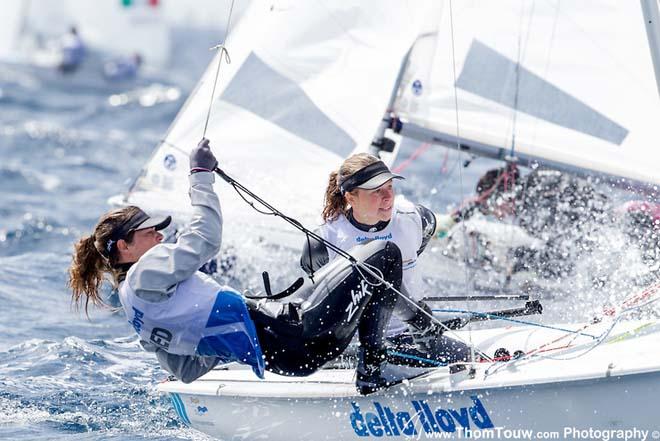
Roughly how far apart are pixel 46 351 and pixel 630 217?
114 inches

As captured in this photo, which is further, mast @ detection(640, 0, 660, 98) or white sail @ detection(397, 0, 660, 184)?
white sail @ detection(397, 0, 660, 184)

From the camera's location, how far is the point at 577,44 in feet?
17.3

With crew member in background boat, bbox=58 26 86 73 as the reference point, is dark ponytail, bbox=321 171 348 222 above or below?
below

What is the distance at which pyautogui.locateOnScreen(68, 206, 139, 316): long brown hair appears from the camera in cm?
321

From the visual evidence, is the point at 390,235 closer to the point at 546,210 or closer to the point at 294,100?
the point at 294,100

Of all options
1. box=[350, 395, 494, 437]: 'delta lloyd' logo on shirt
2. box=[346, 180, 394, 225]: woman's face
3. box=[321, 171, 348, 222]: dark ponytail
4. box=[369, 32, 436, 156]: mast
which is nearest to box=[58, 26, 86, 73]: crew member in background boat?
box=[369, 32, 436, 156]: mast

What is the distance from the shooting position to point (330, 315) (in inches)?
129

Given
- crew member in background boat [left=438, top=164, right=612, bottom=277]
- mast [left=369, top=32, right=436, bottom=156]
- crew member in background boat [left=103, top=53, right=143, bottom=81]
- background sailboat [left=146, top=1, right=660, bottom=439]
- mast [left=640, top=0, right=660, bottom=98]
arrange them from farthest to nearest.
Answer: crew member in background boat [left=103, top=53, right=143, bottom=81]
crew member in background boat [left=438, top=164, right=612, bottom=277]
mast [left=369, top=32, right=436, bottom=156]
background sailboat [left=146, top=1, right=660, bottom=439]
mast [left=640, top=0, right=660, bottom=98]

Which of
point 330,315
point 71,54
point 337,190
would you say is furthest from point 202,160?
point 71,54

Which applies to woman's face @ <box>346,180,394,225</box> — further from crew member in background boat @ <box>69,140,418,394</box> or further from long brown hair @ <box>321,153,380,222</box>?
crew member in background boat @ <box>69,140,418,394</box>

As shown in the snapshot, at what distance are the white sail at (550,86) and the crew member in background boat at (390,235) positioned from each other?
1.72 meters

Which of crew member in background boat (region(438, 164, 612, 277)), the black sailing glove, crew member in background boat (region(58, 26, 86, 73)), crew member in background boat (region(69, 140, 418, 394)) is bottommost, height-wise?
crew member in background boat (region(69, 140, 418, 394))

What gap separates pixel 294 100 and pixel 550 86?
124 centimetres

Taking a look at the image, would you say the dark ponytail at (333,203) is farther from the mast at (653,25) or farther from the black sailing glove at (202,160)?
the mast at (653,25)
